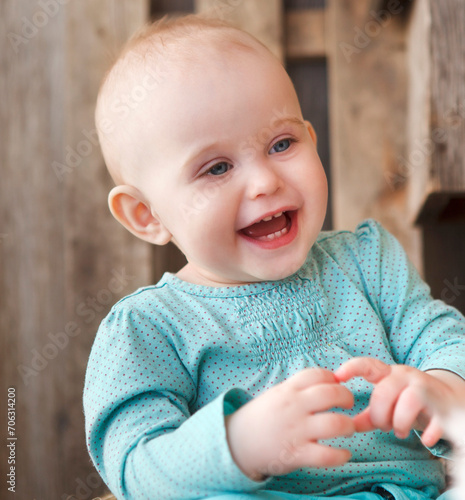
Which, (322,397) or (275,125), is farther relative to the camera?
(275,125)

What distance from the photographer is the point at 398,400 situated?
2.57 feet

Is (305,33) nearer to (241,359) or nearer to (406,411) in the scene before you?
(241,359)

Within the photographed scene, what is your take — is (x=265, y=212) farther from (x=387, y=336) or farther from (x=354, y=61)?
(x=354, y=61)

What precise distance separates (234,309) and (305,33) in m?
1.13

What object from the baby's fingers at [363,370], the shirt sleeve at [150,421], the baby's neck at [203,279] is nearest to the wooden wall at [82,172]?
the baby's neck at [203,279]

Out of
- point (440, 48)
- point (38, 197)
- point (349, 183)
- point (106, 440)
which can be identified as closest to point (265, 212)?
point (106, 440)

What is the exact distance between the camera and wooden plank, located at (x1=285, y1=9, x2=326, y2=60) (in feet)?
A: 6.19

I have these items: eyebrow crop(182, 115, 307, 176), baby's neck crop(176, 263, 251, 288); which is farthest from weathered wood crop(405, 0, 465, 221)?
baby's neck crop(176, 263, 251, 288)

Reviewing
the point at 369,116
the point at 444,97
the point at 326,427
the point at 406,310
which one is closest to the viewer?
the point at 326,427

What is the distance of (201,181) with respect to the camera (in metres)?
0.98

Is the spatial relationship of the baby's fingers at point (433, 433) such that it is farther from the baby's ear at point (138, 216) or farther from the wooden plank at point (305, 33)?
the wooden plank at point (305, 33)

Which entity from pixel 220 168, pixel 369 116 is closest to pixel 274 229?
pixel 220 168

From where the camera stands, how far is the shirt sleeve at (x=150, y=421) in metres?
0.78

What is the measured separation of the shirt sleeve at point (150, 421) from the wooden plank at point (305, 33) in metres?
1.15
